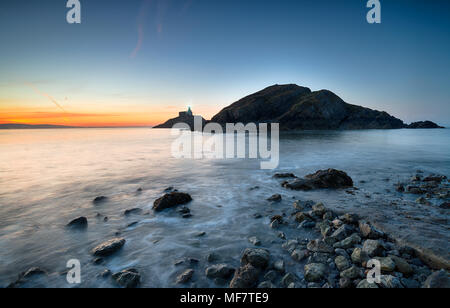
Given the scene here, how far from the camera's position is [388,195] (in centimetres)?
A: 948

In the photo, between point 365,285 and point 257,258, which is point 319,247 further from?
point 257,258

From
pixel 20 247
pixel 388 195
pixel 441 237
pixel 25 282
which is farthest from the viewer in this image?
pixel 388 195

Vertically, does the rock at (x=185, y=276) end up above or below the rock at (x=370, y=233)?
below

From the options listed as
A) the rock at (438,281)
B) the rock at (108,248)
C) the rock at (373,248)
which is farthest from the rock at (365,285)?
the rock at (108,248)

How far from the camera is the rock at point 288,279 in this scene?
4051 mm

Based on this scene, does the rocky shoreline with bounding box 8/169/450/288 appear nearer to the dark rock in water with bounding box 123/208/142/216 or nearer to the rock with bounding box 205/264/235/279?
the rock with bounding box 205/264/235/279

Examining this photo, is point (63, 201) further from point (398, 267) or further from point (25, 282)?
point (398, 267)

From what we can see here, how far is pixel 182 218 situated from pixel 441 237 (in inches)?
301

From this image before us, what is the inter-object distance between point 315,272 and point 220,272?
196 centimetres

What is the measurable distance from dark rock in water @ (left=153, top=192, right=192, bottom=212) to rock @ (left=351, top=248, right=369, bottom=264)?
6766 mm

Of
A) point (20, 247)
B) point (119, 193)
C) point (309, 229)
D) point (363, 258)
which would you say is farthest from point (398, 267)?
point (119, 193)

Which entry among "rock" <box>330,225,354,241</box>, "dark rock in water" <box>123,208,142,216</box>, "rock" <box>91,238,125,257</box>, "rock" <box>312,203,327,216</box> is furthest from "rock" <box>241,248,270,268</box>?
"dark rock in water" <box>123,208,142,216</box>

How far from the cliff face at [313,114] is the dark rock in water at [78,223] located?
12519 centimetres

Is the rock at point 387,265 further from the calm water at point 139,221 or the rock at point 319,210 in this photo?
the rock at point 319,210
